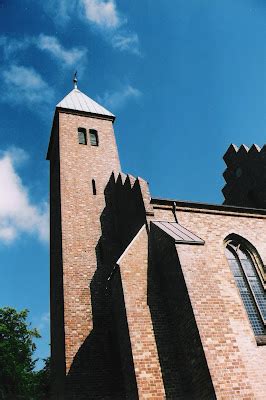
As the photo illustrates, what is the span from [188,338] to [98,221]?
22.9 feet

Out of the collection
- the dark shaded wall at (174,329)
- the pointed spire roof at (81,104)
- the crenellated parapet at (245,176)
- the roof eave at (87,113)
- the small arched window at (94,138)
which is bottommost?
the dark shaded wall at (174,329)

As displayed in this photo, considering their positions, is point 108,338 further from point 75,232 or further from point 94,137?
point 94,137

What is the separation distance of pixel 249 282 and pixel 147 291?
3.97 m

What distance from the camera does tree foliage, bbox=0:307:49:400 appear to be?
25.6 metres

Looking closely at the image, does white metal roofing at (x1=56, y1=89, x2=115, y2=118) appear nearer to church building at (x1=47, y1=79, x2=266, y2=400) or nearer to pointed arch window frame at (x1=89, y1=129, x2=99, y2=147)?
pointed arch window frame at (x1=89, y1=129, x2=99, y2=147)

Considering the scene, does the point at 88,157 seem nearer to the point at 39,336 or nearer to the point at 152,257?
the point at 152,257

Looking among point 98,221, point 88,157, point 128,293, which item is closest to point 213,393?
point 128,293

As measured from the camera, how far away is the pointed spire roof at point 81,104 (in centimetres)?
1994

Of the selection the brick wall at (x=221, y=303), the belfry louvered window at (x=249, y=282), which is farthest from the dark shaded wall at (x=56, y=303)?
the belfry louvered window at (x=249, y=282)

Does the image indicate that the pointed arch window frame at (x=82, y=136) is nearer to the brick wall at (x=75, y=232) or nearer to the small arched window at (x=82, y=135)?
the small arched window at (x=82, y=135)

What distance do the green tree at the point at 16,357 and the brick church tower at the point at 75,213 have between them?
1483cm

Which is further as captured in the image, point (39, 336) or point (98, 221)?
point (39, 336)

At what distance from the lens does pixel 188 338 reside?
29.3 feet

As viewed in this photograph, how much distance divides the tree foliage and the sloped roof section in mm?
20581
